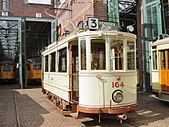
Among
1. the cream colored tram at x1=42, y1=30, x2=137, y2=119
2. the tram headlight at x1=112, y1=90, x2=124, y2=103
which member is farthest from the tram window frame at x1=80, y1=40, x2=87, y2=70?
the tram headlight at x1=112, y1=90, x2=124, y2=103

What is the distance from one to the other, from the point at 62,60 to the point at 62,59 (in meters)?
0.03

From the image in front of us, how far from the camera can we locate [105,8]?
46.7 ft

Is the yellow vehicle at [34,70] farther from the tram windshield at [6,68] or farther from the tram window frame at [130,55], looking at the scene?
the tram window frame at [130,55]

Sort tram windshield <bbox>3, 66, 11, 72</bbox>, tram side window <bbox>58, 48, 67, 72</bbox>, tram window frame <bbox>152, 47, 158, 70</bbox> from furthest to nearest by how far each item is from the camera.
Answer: tram windshield <bbox>3, 66, 11, 72</bbox>, tram window frame <bbox>152, 47, 158, 70</bbox>, tram side window <bbox>58, 48, 67, 72</bbox>

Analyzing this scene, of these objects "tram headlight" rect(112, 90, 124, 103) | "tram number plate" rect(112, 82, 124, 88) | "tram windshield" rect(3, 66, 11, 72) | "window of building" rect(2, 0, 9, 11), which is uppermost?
"window of building" rect(2, 0, 9, 11)

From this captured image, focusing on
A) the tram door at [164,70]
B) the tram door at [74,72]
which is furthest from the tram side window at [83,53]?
the tram door at [164,70]

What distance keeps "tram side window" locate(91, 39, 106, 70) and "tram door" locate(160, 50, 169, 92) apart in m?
4.15

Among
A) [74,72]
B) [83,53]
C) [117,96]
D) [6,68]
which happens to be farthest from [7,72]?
[117,96]

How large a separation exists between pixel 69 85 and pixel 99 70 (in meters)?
1.35

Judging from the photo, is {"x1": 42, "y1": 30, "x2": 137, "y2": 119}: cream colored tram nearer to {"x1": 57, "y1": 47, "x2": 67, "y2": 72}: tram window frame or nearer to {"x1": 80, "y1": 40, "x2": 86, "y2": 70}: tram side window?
{"x1": 80, "y1": 40, "x2": 86, "y2": 70}: tram side window

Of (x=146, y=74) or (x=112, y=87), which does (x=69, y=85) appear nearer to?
(x=112, y=87)

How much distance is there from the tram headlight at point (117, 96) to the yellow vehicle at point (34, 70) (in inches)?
662

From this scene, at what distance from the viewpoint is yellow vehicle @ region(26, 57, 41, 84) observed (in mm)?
22328

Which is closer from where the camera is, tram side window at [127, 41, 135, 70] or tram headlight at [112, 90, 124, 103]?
tram headlight at [112, 90, 124, 103]
